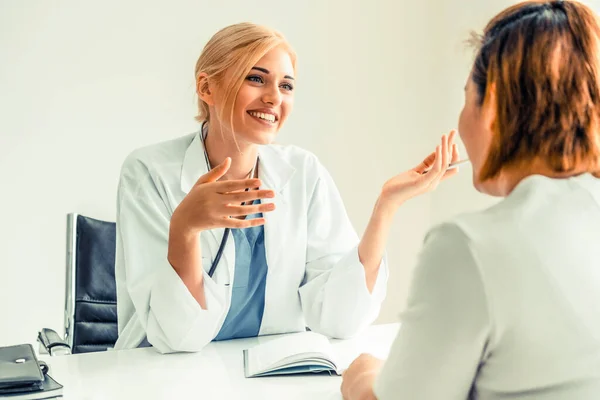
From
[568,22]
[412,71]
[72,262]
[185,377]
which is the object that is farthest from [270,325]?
[412,71]

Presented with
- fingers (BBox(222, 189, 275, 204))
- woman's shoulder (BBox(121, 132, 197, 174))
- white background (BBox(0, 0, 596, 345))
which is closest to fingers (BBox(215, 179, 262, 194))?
fingers (BBox(222, 189, 275, 204))

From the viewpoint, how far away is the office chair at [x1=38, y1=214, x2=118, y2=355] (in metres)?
2.07

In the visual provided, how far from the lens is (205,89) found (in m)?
1.97

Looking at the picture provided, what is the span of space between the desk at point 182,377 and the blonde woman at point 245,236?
0.07m

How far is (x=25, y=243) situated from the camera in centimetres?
267

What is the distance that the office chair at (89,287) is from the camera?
2068 mm

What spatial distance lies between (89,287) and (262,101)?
752mm

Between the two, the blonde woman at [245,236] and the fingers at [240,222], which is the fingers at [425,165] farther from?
the fingers at [240,222]

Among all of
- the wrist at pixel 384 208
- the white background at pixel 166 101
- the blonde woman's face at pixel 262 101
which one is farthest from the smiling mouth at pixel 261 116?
the white background at pixel 166 101

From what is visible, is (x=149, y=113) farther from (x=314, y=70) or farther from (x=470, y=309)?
(x=470, y=309)

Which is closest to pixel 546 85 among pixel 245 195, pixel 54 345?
pixel 245 195

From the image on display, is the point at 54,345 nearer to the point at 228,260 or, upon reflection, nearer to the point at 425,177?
the point at 228,260

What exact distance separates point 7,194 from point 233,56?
3.99ft

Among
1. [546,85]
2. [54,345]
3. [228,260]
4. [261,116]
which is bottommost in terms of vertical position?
[54,345]
